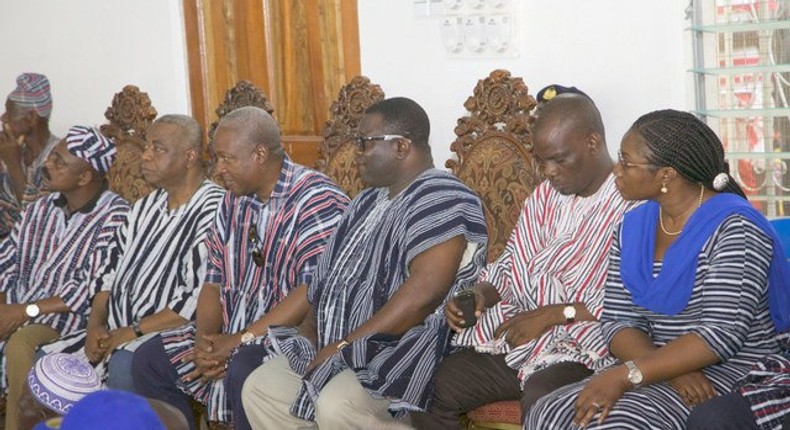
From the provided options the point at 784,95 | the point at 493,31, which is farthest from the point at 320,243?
the point at 784,95

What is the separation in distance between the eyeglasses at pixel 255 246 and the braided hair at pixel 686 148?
1.72 metres

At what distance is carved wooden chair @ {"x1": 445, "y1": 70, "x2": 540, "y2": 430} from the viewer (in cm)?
453

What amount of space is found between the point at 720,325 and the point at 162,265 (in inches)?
98.2

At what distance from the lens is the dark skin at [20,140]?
6438 mm

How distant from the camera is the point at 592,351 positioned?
3.75 metres

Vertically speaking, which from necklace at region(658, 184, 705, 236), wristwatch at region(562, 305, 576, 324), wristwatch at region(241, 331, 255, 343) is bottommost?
wristwatch at region(241, 331, 255, 343)

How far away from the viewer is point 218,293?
4766 mm

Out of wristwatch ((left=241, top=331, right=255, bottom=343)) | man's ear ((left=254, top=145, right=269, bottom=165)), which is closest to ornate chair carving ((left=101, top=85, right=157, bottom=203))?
man's ear ((left=254, top=145, right=269, bottom=165))

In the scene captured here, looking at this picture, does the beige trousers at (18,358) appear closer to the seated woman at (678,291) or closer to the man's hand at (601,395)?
the seated woman at (678,291)

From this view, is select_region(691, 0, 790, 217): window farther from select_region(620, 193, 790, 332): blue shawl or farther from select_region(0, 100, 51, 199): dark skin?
select_region(0, 100, 51, 199): dark skin

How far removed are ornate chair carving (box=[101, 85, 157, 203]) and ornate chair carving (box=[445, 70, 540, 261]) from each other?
74.6 inches

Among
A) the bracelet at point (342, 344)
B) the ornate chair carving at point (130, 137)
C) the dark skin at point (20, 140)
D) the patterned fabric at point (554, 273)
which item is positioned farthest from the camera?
the dark skin at point (20, 140)

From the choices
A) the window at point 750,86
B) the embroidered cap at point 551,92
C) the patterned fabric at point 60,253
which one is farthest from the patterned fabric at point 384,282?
the patterned fabric at point 60,253

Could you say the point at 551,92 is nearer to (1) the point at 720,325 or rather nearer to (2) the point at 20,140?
(1) the point at 720,325
